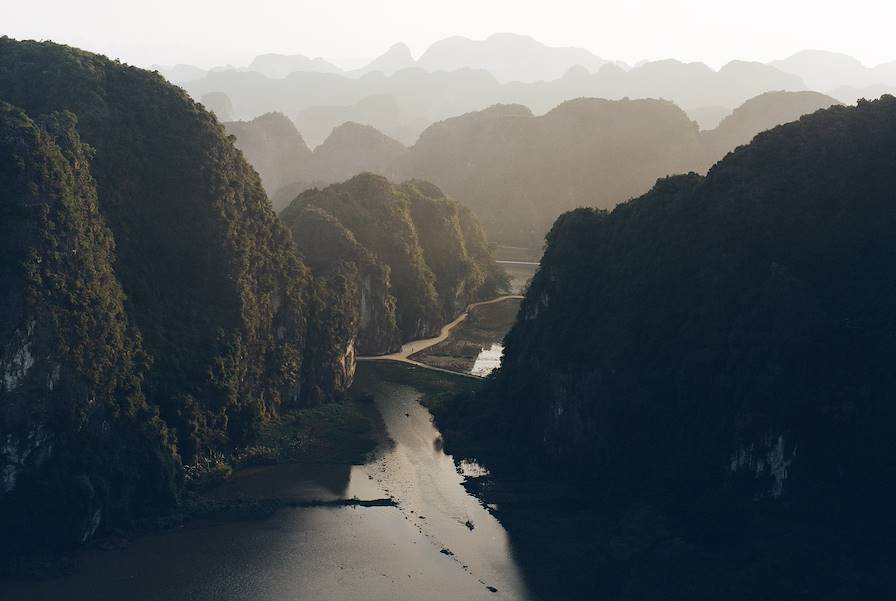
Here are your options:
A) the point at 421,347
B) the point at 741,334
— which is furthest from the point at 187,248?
the point at 741,334

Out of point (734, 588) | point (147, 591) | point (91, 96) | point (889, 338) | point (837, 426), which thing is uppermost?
point (91, 96)

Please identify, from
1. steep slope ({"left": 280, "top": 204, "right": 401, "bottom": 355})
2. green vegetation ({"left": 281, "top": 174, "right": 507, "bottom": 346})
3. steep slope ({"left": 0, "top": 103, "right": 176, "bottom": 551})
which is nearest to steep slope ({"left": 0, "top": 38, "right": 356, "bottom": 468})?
steep slope ({"left": 0, "top": 103, "right": 176, "bottom": 551})

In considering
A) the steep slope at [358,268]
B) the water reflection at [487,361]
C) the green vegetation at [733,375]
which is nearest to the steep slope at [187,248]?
the steep slope at [358,268]

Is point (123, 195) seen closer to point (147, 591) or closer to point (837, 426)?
point (147, 591)

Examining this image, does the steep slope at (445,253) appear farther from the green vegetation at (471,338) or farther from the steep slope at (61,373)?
the steep slope at (61,373)

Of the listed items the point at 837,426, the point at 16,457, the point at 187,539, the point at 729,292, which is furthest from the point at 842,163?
the point at 16,457

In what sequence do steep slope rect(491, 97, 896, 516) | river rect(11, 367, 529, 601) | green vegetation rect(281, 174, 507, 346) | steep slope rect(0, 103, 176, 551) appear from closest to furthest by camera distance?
river rect(11, 367, 529, 601), steep slope rect(0, 103, 176, 551), steep slope rect(491, 97, 896, 516), green vegetation rect(281, 174, 507, 346)

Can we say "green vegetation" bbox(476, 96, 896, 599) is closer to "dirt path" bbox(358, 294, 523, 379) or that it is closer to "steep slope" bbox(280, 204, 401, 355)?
"dirt path" bbox(358, 294, 523, 379)
